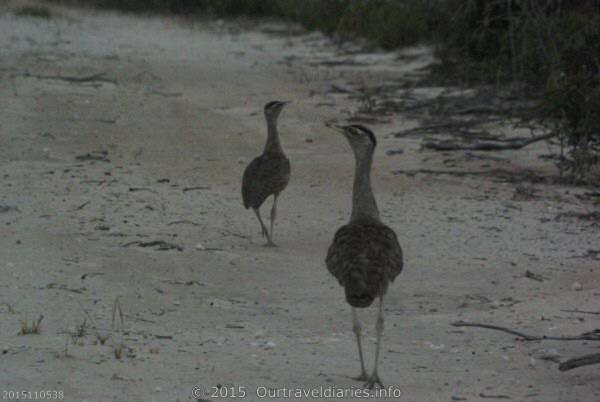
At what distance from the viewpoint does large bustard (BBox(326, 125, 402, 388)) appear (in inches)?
257

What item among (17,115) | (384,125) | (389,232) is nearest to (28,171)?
(17,115)

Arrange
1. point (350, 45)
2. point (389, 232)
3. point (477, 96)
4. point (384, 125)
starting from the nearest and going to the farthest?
point (389, 232)
point (384, 125)
point (477, 96)
point (350, 45)

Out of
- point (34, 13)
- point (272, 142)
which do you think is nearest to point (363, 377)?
point (272, 142)

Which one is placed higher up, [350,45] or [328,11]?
[328,11]

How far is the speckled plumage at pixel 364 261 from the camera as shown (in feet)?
21.4

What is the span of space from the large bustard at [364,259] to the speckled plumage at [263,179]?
2854 millimetres

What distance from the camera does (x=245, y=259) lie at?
380 inches

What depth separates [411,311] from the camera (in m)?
8.44

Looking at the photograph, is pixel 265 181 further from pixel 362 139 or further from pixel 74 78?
pixel 74 78

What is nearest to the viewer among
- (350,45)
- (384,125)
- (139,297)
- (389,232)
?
(389,232)

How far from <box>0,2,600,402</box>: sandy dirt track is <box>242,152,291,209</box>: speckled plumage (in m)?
0.37

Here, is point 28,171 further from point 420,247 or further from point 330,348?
point 330,348

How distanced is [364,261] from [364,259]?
0.08ft

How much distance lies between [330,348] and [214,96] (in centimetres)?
1254
